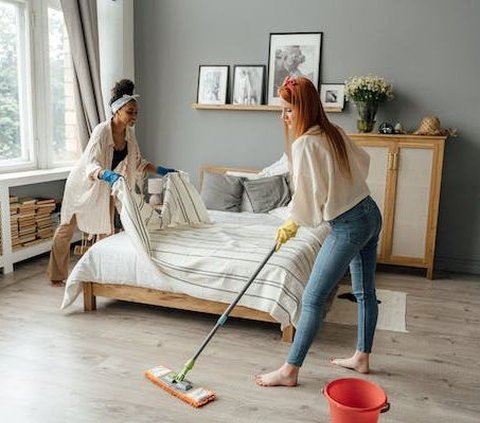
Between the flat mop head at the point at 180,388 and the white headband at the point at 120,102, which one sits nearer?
the flat mop head at the point at 180,388

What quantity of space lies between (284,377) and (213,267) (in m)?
0.79

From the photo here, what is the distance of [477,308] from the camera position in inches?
139

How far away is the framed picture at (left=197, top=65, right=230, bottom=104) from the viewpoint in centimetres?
488

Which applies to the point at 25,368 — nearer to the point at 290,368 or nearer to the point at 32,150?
the point at 290,368

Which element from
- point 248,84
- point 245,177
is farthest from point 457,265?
point 248,84

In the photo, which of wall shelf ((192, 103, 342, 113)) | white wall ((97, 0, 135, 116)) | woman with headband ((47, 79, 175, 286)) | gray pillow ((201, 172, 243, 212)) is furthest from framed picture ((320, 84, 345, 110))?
white wall ((97, 0, 135, 116))

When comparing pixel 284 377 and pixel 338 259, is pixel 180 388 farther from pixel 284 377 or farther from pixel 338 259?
pixel 338 259

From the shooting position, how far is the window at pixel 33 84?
167 inches

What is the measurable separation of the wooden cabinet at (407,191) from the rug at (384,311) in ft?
1.66

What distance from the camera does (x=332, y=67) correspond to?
4.56m

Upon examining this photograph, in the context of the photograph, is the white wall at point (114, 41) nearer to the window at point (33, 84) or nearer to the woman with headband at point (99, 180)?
the window at point (33, 84)

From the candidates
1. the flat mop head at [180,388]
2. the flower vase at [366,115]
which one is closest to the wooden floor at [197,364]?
the flat mop head at [180,388]

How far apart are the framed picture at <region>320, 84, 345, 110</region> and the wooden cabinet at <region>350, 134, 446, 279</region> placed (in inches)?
21.0

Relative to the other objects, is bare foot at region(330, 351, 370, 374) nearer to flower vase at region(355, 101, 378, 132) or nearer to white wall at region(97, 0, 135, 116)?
flower vase at region(355, 101, 378, 132)
